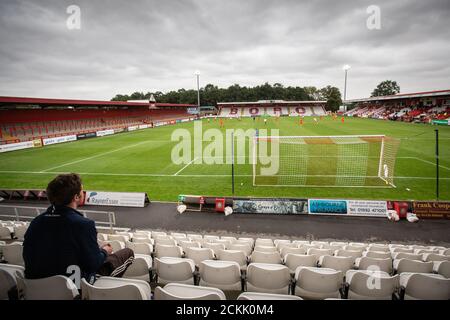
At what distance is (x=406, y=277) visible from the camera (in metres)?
4.06

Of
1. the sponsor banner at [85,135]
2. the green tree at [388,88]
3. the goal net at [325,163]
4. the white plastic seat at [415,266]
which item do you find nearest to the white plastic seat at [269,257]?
the white plastic seat at [415,266]

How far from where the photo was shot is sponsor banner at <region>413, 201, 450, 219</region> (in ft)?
33.8

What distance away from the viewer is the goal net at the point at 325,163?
1562 cm

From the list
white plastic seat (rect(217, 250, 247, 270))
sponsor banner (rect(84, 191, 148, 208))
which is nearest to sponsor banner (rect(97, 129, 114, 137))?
sponsor banner (rect(84, 191, 148, 208))

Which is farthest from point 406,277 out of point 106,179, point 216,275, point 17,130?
point 17,130

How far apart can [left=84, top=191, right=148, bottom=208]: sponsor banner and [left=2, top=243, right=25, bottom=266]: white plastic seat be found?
732 cm

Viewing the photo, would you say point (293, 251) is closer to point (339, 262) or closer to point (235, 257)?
point (339, 262)

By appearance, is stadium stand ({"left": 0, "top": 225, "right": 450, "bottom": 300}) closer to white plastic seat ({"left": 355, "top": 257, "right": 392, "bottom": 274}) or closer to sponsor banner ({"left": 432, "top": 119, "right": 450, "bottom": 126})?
white plastic seat ({"left": 355, "top": 257, "right": 392, "bottom": 274})

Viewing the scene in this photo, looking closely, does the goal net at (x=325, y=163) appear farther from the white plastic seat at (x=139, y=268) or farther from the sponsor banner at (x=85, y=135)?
the sponsor banner at (x=85, y=135)

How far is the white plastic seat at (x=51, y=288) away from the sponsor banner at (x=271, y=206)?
911cm

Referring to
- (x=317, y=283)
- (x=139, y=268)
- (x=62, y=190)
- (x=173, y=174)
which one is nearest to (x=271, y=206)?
(x=317, y=283)

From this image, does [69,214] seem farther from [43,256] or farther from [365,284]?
[365,284]

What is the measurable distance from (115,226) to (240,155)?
49.2 feet
